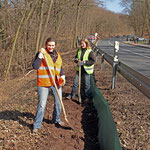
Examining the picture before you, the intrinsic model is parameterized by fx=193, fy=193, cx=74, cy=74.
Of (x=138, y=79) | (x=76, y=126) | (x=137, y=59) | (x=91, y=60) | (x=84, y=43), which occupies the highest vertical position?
(x=84, y=43)

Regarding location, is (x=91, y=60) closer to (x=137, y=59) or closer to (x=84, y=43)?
(x=84, y=43)

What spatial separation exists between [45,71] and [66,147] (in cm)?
143

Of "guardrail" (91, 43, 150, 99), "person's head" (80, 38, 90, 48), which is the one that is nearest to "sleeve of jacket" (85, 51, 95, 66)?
"person's head" (80, 38, 90, 48)

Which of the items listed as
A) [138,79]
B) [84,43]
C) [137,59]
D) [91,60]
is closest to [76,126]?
[138,79]

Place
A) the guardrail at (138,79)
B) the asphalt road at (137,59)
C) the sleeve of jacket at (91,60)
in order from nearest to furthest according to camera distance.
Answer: the guardrail at (138,79) → the sleeve of jacket at (91,60) → the asphalt road at (137,59)

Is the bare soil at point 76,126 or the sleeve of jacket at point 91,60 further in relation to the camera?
the sleeve of jacket at point 91,60

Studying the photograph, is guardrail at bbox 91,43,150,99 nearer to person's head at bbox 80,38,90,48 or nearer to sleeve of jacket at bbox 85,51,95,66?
sleeve of jacket at bbox 85,51,95,66

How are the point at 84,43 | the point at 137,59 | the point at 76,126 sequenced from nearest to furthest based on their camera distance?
the point at 76,126 → the point at 84,43 → the point at 137,59

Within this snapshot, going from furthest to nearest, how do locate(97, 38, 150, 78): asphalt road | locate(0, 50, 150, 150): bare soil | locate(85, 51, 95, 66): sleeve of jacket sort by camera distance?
1. locate(97, 38, 150, 78): asphalt road
2. locate(85, 51, 95, 66): sleeve of jacket
3. locate(0, 50, 150, 150): bare soil

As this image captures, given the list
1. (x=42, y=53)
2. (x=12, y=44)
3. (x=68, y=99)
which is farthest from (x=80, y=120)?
(x=12, y=44)

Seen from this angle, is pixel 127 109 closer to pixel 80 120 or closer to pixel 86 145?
pixel 80 120

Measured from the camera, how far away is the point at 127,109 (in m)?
4.76

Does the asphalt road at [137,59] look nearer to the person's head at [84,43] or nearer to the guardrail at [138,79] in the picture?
the guardrail at [138,79]

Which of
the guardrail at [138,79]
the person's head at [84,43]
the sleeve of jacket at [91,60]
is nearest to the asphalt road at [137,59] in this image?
the guardrail at [138,79]
